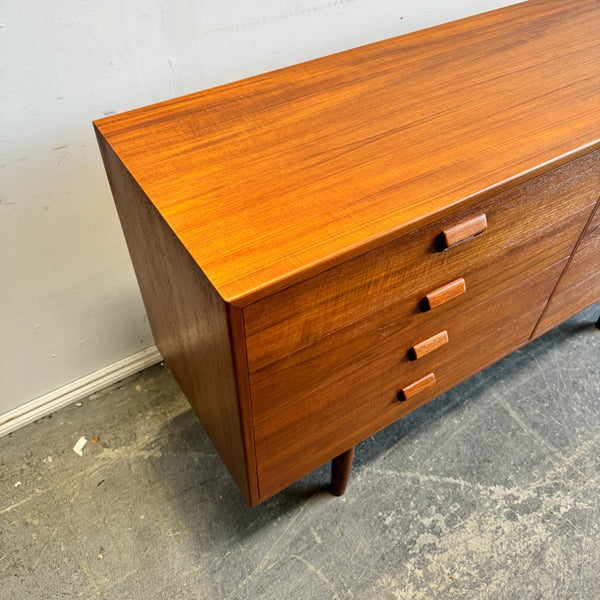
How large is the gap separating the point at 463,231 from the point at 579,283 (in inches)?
21.0

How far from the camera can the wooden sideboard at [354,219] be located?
679 mm

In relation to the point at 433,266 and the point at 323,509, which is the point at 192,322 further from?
the point at 323,509

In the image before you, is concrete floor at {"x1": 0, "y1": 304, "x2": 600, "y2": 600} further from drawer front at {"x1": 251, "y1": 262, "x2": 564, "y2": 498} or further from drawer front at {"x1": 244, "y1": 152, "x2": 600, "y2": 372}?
drawer front at {"x1": 244, "y1": 152, "x2": 600, "y2": 372}

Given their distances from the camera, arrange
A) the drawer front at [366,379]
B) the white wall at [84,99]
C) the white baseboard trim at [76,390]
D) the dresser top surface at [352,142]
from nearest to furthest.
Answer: the dresser top surface at [352,142]
the drawer front at [366,379]
the white wall at [84,99]
the white baseboard trim at [76,390]

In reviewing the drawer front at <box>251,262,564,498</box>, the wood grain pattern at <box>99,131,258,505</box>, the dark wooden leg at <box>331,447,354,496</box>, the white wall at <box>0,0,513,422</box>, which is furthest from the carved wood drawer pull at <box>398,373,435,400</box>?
the white wall at <box>0,0,513,422</box>

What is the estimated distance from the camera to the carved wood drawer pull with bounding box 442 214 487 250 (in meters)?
0.74

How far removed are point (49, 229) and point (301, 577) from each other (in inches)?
32.4

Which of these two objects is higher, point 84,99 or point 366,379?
point 84,99

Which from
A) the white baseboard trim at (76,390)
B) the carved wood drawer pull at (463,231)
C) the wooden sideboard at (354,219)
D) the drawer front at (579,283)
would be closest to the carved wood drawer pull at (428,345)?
the wooden sideboard at (354,219)

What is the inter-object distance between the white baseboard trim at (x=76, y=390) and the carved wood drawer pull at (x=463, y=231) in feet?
2.90

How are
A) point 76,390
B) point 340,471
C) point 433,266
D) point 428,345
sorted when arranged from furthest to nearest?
point 76,390 < point 340,471 < point 428,345 < point 433,266

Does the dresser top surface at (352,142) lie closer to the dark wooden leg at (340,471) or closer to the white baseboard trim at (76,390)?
the dark wooden leg at (340,471)

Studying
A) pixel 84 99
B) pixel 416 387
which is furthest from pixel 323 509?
pixel 84 99

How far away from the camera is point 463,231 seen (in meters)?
0.75
